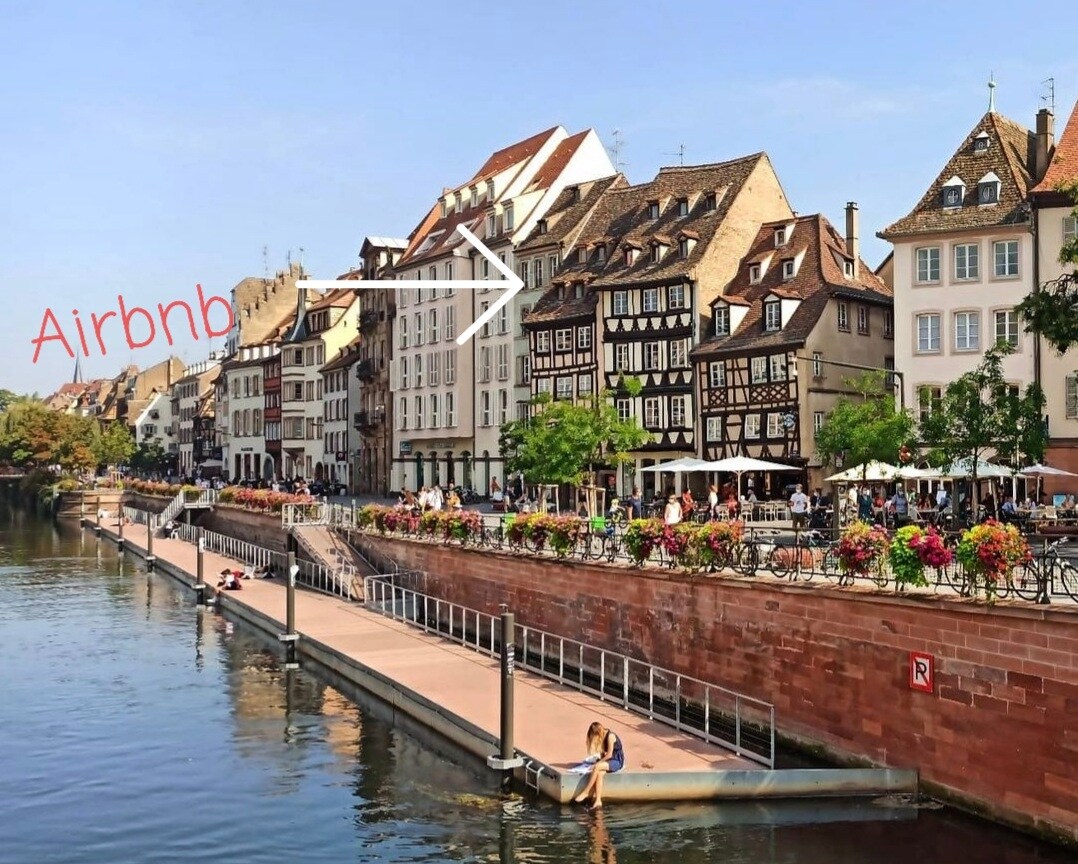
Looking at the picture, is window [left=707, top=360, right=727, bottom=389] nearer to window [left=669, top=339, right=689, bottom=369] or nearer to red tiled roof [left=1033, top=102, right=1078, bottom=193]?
window [left=669, top=339, right=689, bottom=369]

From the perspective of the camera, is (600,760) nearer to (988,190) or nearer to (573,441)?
(573,441)

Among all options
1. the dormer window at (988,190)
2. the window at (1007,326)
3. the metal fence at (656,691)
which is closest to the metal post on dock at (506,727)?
the metal fence at (656,691)

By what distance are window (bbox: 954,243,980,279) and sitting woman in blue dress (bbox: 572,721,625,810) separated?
3209 cm

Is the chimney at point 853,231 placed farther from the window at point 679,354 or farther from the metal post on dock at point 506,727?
the metal post on dock at point 506,727

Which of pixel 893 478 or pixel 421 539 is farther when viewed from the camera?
pixel 421 539

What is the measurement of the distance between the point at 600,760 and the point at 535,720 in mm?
4100

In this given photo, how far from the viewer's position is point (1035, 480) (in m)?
43.5

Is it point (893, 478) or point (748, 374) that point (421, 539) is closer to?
point (893, 478)

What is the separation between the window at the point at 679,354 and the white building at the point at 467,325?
12932mm

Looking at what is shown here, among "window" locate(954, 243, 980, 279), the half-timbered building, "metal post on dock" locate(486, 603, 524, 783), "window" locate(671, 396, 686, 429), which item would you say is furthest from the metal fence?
"window" locate(671, 396, 686, 429)

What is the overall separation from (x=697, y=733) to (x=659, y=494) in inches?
1348

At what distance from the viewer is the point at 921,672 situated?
64.8ft

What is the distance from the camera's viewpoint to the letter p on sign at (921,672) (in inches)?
773

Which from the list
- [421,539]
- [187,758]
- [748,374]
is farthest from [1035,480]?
[187,758]
